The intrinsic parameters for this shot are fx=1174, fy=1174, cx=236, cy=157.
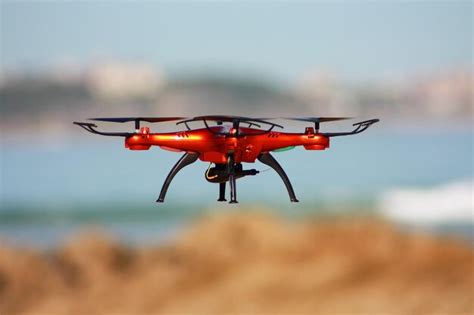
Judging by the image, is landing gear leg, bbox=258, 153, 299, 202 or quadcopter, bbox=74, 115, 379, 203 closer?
quadcopter, bbox=74, 115, 379, 203

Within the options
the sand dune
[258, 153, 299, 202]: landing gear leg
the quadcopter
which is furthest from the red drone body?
the sand dune

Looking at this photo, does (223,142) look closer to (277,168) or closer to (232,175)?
(232,175)

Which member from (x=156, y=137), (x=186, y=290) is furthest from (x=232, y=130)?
(x=186, y=290)

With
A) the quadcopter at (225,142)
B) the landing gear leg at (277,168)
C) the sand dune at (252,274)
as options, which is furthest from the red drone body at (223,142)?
the sand dune at (252,274)

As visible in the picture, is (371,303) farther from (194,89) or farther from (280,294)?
(194,89)

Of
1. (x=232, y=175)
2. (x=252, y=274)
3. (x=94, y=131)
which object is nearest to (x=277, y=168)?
(x=232, y=175)

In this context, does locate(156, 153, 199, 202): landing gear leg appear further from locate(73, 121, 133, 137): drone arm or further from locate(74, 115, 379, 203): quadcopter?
locate(73, 121, 133, 137): drone arm

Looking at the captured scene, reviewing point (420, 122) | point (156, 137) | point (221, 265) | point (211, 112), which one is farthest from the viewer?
point (221, 265)

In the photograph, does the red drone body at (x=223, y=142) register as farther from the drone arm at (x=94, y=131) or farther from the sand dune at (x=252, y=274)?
the sand dune at (x=252, y=274)
